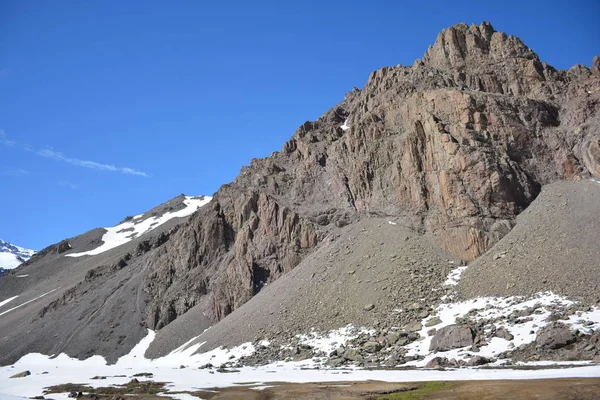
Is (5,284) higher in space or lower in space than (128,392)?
higher

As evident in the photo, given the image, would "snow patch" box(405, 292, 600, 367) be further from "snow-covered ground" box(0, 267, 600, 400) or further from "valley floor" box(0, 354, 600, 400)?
"valley floor" box(0, 354, 600, 400)

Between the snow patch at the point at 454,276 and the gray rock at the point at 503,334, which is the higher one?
the snow patch at the point at 454,276

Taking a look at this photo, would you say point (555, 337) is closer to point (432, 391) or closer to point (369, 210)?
point (432, 391)

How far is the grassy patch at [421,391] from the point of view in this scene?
92.0ft

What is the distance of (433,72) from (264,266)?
1955 inches

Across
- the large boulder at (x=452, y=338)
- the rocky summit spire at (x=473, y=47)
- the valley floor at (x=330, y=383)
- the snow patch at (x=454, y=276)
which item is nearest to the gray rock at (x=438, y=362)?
the large boulder at (x=452, y=338)

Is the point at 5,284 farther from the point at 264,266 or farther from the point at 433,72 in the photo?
the point at 433,72

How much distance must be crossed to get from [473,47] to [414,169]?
33.1m

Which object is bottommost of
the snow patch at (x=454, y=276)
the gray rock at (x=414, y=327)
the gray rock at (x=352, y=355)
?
the gray rock at (x=352, y=355)

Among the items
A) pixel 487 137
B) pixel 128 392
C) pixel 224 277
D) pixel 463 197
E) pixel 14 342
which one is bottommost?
pixel 128 392

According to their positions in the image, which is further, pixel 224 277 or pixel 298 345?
pixel 224 277

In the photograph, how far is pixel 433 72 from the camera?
87750 mm

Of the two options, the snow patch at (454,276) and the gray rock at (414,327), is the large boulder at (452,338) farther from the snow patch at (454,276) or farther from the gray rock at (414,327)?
the snow patch at (454,276)

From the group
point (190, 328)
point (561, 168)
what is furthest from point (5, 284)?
point (561, 168)
